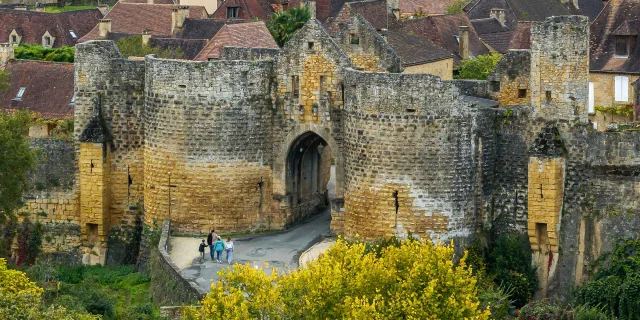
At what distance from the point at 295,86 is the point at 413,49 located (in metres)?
21.7

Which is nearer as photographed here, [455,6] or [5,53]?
[5,53]

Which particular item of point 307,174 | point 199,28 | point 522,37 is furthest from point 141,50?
point 307,174

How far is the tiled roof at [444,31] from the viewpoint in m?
94.1

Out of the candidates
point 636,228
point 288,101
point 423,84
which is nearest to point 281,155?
point 288,101

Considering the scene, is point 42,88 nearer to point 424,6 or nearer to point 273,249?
point 273,249

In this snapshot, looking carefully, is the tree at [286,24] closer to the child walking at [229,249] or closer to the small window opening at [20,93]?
the small window opening at [20,93]

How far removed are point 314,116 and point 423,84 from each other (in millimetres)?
4679

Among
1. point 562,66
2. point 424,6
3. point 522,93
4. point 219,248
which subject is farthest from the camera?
point 424,6

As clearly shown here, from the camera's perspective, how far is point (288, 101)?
59281 mm

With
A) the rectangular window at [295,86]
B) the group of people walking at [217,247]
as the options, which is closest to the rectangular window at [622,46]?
the rectangular window at [295,86]

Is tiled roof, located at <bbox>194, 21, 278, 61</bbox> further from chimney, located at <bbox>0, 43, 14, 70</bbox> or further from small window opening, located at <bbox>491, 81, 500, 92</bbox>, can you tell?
small window opening, located at <bbox>491, 81, 500, 92</bbox>

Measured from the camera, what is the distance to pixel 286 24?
319 feet

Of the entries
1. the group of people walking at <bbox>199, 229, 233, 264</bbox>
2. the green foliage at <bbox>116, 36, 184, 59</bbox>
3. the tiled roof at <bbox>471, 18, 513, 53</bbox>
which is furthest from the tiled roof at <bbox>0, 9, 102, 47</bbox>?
the group of people walking at <bbox>199, 229, 233, 264</bbox>

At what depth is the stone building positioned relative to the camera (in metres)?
55.5
